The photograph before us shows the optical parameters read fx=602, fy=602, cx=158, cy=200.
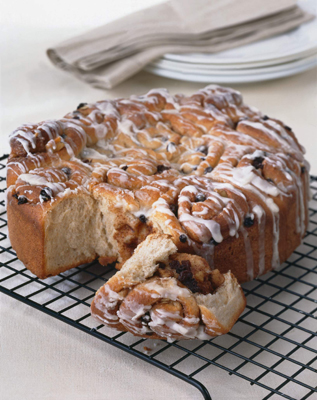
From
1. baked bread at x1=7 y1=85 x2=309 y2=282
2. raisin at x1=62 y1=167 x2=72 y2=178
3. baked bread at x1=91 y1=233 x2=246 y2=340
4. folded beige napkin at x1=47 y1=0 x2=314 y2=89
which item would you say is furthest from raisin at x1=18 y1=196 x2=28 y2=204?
folded beige napkin at x1=47 y1=0 x2=314 y2=89

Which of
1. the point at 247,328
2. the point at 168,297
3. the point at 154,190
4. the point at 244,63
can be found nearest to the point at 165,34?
the point at 244,63

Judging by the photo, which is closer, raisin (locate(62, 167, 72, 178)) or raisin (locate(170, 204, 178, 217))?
raisin (locate(170, 204, 178, 217))

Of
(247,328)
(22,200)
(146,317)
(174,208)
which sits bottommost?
(247,328)

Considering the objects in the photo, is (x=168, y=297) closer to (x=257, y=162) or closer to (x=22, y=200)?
(x=22, y=200)

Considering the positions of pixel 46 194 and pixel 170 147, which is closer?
pixel 46 194

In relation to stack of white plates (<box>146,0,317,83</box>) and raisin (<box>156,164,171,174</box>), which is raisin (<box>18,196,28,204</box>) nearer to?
raisin (<box>156,164,171,174</box>)

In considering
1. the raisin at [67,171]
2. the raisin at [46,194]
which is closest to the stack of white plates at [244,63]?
the raisin at [67,171]

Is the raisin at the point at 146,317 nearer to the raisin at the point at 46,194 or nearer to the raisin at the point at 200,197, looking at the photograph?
the raisin at the point at 200,197
